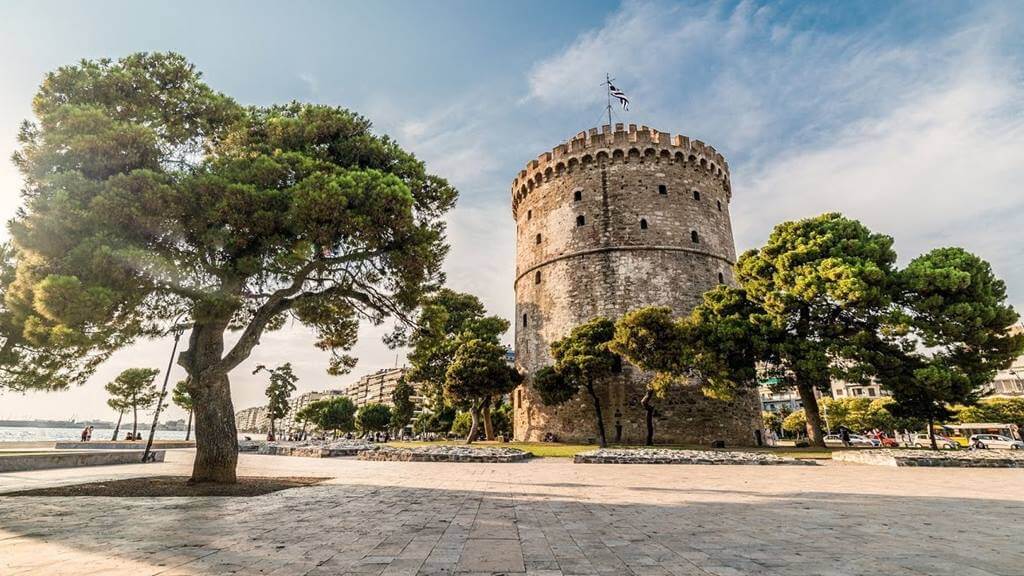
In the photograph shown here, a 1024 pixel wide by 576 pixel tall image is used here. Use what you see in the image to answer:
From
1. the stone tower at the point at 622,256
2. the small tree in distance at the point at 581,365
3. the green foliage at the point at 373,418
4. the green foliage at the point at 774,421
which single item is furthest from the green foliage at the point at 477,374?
the green foliage at the point at 774,421

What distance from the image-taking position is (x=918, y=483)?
32.1ft

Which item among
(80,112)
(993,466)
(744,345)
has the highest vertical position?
(80,112)

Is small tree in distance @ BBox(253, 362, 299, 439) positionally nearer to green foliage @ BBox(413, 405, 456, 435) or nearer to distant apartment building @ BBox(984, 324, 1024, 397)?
green foliage @ BBox(413, 405, 456, 435)

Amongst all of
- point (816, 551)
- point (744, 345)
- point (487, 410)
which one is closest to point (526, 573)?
point (816, 551)

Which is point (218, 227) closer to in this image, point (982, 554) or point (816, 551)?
point (816, 551)

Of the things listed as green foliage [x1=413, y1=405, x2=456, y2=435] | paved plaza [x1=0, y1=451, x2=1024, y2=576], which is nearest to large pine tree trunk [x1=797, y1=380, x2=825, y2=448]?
paved plaza [x1=0, y1=451, x2=1024, y2=576]

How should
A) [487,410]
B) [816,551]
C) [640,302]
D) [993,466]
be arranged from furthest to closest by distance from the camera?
1. [487,410]
2. [640,302]
3. [993,466]
4. [816,551]

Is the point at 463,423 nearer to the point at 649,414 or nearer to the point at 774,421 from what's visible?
the point at 649,414

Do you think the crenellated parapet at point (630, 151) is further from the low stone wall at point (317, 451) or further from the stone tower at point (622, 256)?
the low stone wall at point (317, 451)

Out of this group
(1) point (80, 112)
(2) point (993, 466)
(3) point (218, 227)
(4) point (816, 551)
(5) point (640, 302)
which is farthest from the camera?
(5) point (640, 302)

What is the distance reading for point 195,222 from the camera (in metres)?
9.13

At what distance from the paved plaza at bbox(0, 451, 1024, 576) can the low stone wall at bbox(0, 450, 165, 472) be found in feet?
21.0

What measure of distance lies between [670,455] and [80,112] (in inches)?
703

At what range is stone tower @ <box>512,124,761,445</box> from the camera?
86.2 feet
